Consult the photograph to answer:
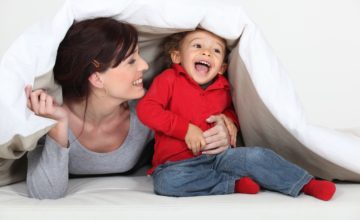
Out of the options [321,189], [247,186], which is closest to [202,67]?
[247,186]

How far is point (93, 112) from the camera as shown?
176 cm

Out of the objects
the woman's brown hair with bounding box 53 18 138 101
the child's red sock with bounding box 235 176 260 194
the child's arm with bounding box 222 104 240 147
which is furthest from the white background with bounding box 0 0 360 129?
the child's red sock with bounding box 235 176 260 194

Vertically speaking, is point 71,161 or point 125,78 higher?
point 125,78

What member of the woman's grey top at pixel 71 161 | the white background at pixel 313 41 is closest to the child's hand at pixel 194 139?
the woman's grey top at pixel 71 161

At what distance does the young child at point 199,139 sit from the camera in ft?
4.85

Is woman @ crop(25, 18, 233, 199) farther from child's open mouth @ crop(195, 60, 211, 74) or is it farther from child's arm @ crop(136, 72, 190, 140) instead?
Answer: child's open mouth @ crop(195, 60, 211, 74)

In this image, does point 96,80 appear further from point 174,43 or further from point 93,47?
point 174,43

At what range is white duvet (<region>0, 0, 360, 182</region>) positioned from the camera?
1.42m

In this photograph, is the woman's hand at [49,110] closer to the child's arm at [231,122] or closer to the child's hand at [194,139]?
the child's hand at [194,139]

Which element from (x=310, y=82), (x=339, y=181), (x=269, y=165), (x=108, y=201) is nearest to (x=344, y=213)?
(x=269, y=165)

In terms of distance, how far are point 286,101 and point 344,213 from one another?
13.5 inches

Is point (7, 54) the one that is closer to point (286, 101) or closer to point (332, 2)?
point (286, 101)

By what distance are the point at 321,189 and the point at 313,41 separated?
3.73 ft

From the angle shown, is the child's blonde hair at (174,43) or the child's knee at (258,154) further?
the child's blonde hair at (174,43)
